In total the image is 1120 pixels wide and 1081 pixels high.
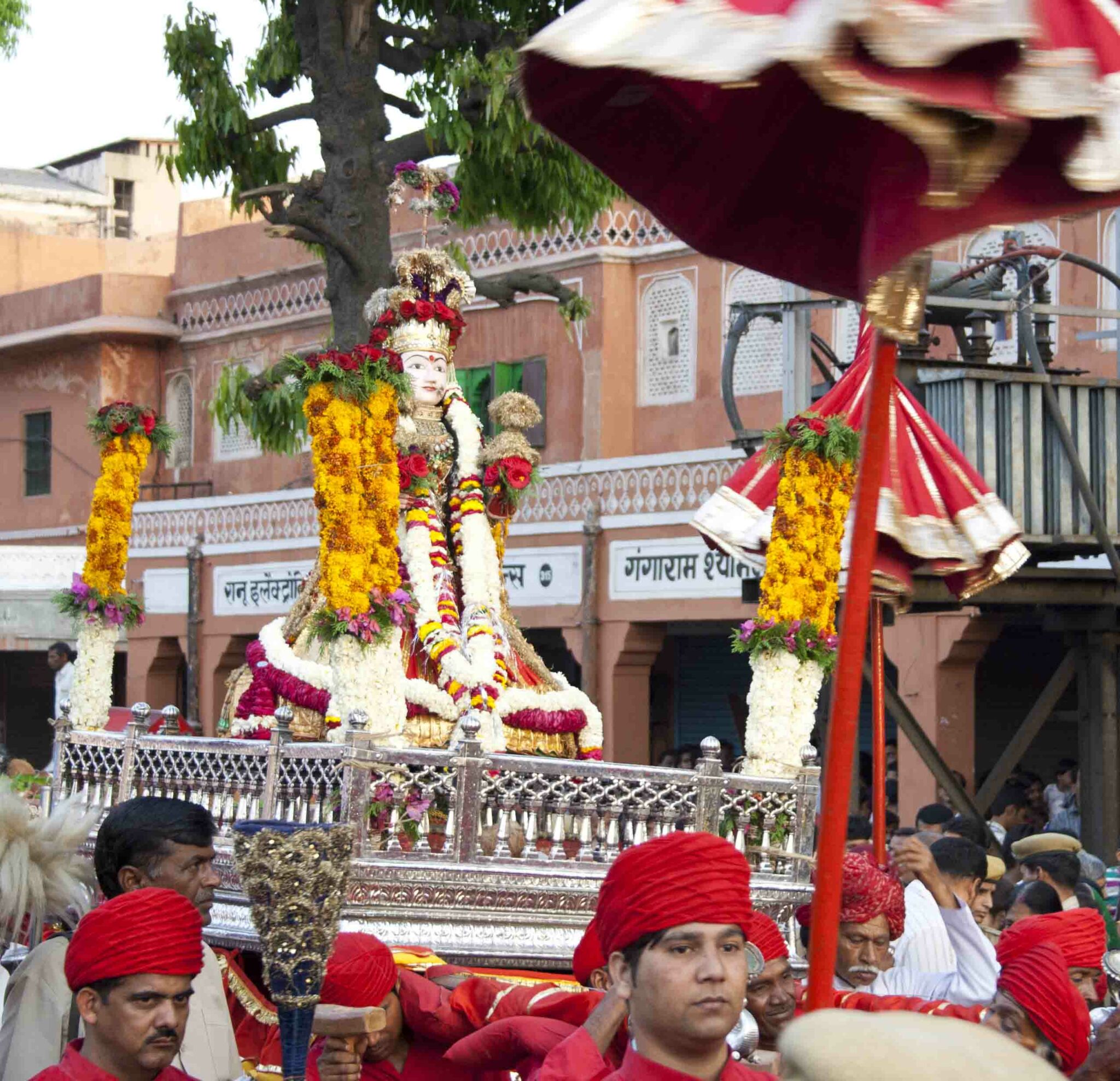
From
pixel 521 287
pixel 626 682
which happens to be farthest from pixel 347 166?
pixel 626 682

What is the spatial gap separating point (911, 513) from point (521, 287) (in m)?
4.51

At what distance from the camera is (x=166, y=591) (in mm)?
22969

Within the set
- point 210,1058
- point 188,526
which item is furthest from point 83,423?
Result: point 210,1058

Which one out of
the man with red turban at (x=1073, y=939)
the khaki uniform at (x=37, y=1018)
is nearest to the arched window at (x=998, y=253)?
the man with red turban at (x=1073, y=939)

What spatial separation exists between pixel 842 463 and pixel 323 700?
8.74ft

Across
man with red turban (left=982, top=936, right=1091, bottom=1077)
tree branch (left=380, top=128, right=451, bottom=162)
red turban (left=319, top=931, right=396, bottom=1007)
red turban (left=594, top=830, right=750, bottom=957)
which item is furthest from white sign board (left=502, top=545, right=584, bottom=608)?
red turban (left=594, top=830, right=750, bottom=957)

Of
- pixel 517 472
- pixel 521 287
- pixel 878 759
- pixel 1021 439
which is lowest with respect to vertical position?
pixel 878 759

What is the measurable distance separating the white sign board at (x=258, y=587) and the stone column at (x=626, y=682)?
3.58 meters

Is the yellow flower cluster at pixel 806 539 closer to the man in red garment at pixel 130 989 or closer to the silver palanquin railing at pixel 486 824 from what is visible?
A: the silver palanquin railing at pixel 486 824

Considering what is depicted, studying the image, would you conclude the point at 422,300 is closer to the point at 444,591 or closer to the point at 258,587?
the point at 444,591

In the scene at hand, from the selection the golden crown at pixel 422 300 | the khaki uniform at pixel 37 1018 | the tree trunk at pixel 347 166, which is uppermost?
the tree trunk at pixel 347 166

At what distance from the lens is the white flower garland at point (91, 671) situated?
395 inches

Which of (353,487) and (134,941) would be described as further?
(353,487)

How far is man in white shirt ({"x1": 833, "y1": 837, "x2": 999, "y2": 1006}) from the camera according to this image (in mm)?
4867
